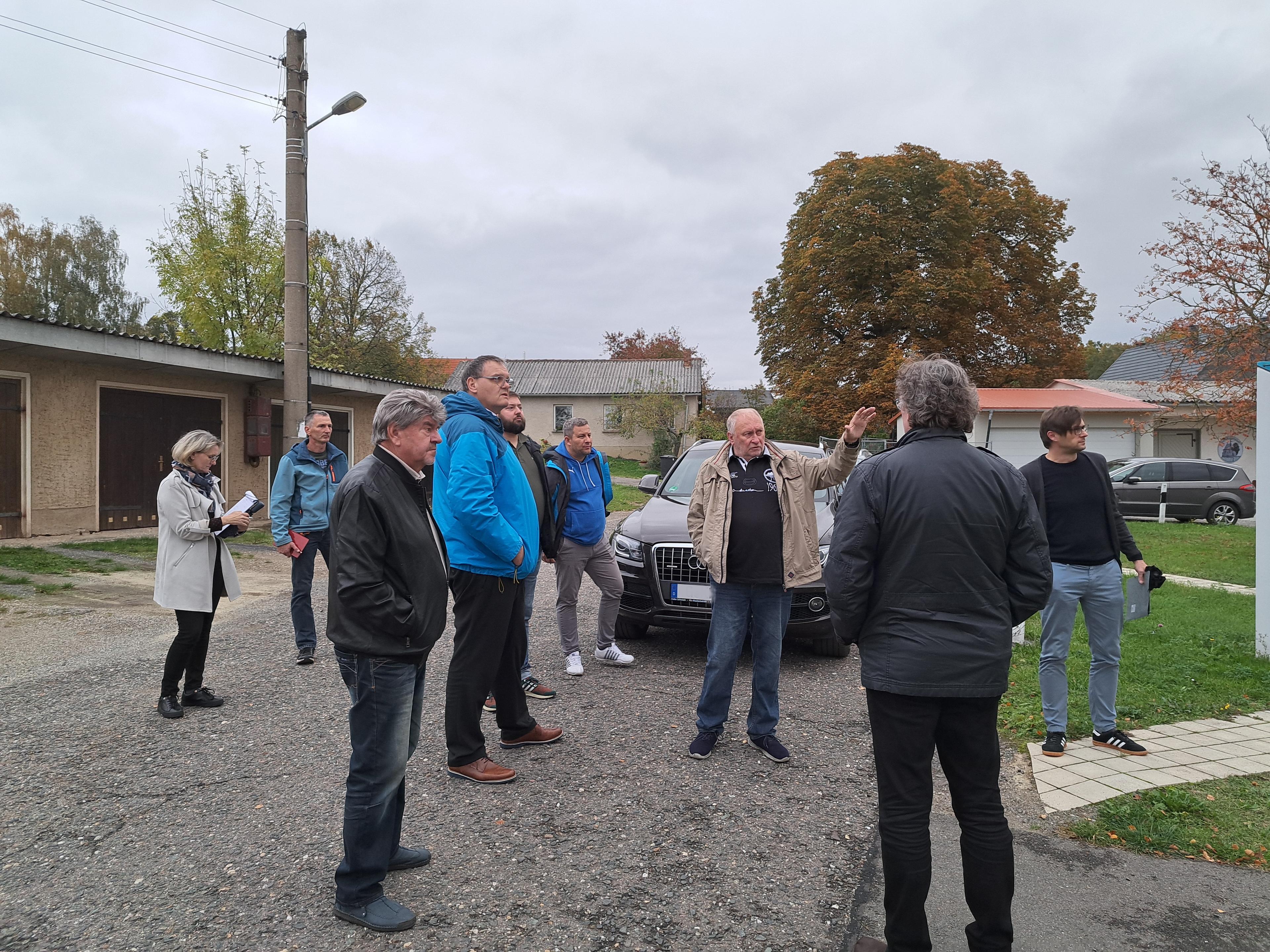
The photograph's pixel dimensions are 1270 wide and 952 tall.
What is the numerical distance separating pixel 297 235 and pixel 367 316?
31.9 m

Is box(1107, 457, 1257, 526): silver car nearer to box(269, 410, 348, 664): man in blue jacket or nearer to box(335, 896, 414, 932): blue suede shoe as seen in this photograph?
box(269, 410, 348, 664): man in blue jacket

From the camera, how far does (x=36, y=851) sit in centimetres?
331

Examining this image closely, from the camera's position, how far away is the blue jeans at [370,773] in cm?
280

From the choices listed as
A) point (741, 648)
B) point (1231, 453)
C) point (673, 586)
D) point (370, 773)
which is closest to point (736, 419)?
point (741, 648)

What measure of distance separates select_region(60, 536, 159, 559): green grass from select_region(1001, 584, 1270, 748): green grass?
427 inches

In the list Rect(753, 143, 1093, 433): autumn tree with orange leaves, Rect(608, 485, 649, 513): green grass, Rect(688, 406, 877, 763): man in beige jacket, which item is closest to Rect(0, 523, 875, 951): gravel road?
Rect(688, 406, 877, 763): man in beige jacket

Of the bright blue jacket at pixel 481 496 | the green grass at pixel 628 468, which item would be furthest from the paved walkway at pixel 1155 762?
the green grass at pixel 628 468

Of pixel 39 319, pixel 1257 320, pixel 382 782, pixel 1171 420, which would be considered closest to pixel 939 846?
pixel 382 782

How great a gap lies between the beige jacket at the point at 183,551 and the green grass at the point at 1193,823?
4.85 meters

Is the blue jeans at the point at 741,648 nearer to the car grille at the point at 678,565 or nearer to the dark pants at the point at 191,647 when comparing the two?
the car grille at the point at 678,565

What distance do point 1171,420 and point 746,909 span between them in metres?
29.5

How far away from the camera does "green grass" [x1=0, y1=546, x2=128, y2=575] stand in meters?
9.95

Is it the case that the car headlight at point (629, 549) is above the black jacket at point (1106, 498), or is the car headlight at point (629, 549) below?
below

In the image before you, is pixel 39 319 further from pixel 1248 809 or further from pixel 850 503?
pixel 1248 809
